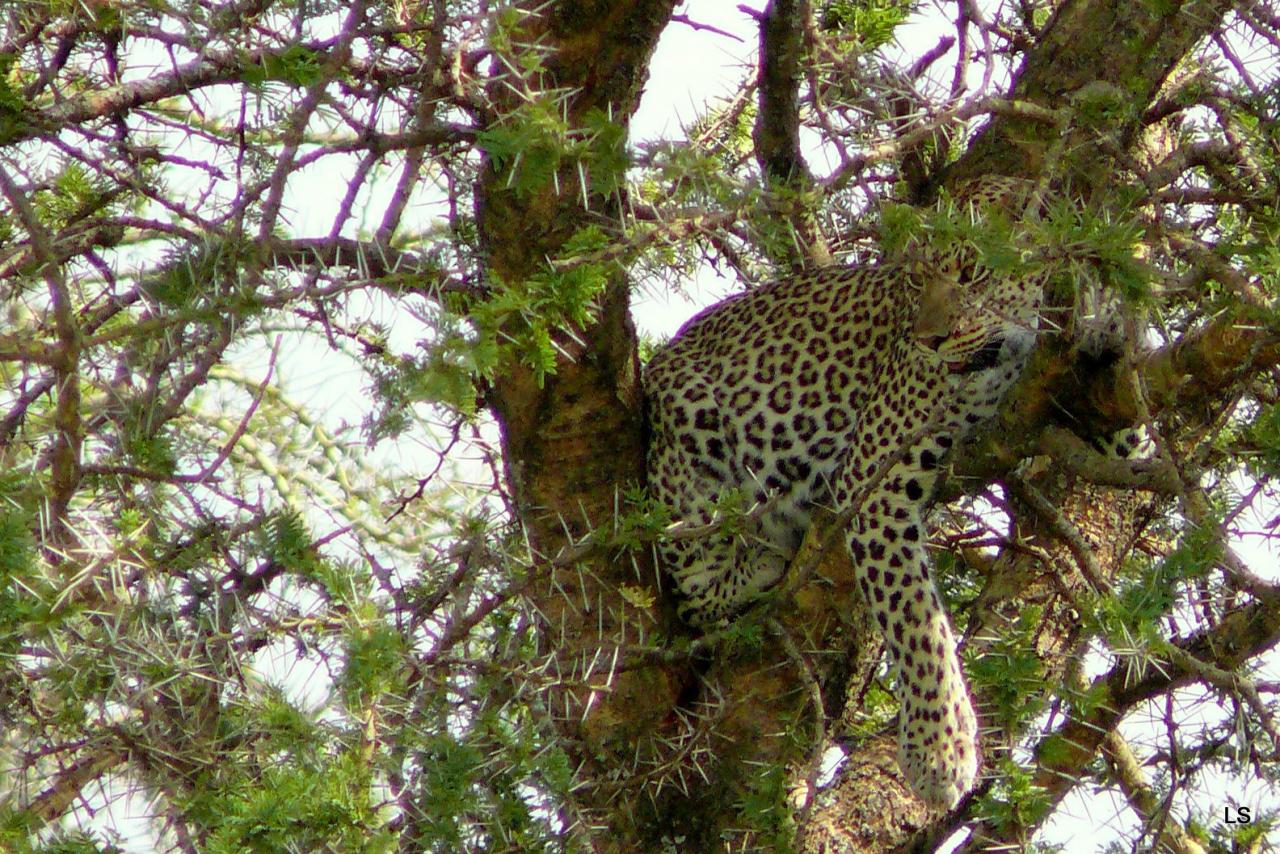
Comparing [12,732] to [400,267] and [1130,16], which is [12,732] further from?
[1130,16]

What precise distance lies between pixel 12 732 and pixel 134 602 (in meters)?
0.81

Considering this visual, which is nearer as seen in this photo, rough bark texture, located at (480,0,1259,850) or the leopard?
rough bark texture, located at (480,0,1259,850)

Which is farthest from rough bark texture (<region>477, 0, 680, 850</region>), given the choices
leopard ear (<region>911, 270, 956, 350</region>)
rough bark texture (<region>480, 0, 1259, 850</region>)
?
leopard ear (<region>911, 270, 956, 350</region>)

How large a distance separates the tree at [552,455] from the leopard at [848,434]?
0.24 m

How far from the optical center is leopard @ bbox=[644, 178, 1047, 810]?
6.46 metres

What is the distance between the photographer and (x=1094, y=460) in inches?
216

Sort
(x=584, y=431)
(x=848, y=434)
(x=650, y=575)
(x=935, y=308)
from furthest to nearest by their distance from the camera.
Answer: (x=848, y=434) → (x=650, y=575) → (x=584, y=431) → (x=935, y=308)

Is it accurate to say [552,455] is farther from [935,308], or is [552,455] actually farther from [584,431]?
[935,308]

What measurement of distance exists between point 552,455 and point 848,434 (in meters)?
1.80

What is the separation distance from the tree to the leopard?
0.24 meters

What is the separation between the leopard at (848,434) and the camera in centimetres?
646

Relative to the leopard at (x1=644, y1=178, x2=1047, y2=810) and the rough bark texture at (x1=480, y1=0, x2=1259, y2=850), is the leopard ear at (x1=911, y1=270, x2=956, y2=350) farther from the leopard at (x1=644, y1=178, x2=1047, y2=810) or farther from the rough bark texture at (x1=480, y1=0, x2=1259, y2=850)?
the rough bark texture at (x1=480, y1=0, x2=1259, y2=850)

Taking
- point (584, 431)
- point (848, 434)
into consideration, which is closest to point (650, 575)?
point (584, 431)

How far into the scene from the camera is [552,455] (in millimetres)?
5934
